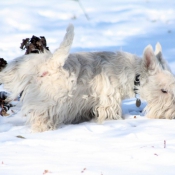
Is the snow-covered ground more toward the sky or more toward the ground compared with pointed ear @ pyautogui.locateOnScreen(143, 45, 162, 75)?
more toward the ground

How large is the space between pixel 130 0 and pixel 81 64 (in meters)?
9.03

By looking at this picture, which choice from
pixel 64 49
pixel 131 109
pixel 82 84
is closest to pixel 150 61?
pixel 82 84

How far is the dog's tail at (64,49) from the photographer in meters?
5.25

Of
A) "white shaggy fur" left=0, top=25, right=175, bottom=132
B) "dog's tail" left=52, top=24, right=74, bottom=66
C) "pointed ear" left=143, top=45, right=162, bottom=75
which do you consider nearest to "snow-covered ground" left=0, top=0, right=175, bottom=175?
"white shaggy fur" left=0, top=25, right=175, bottom=132

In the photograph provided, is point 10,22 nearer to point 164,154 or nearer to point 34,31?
point 34,31

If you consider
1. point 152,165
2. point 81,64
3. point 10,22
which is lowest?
point 152,165

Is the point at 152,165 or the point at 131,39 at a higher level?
the point at 131,39

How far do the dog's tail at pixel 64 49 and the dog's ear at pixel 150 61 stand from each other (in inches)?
34.7

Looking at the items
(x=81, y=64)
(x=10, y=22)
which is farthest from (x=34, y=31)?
(x=81, y=64)

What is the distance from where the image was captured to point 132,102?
6.89m

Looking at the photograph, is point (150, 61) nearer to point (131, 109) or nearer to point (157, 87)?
point (157, 87)

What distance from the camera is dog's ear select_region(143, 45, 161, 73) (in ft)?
18.9

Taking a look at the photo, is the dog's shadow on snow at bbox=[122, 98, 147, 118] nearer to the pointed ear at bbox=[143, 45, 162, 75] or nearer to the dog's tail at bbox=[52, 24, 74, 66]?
the pointed ear at bbox=[143, 45, 162, 75]

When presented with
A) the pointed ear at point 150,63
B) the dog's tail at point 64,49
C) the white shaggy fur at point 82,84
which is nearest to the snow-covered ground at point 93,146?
the white shaggy fur at point 82,84
